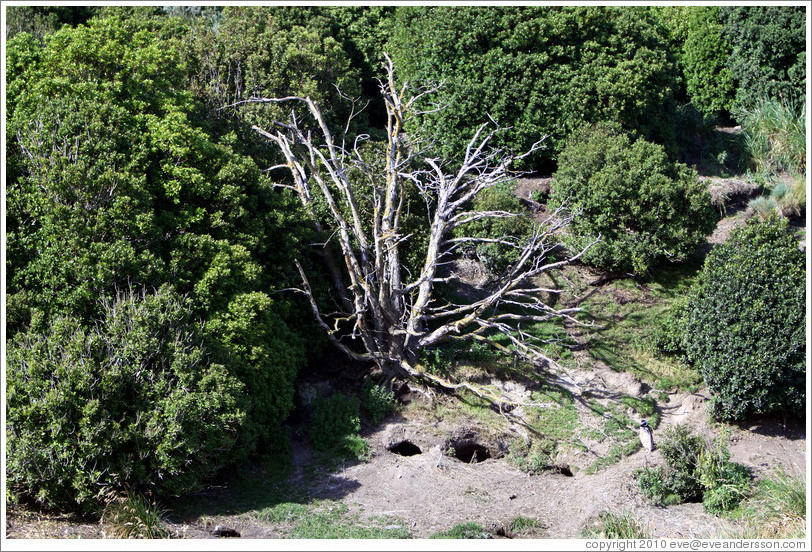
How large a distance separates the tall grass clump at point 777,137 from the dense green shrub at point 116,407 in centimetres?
1535

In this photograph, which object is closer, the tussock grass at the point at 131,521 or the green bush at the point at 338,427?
the tussock grass at the point at 131,521

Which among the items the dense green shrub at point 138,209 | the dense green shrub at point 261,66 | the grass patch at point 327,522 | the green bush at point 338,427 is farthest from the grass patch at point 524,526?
the dense green shrub at point 261,66

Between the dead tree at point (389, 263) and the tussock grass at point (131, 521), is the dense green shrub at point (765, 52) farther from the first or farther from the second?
the tussock grass at point (131, 521)

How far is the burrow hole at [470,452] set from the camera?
13.1m

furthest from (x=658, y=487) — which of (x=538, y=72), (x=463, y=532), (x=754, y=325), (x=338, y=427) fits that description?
(x=538, y=72)

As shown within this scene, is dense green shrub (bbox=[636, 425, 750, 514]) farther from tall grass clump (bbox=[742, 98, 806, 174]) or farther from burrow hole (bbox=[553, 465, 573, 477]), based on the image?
tall grass clump (bbox=[742, 98, 806, 174])

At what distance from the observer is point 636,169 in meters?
15.7

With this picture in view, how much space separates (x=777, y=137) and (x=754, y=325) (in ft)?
30.7

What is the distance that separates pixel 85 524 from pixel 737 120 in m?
18.7

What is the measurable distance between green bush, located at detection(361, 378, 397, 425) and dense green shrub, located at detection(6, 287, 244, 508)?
323cm

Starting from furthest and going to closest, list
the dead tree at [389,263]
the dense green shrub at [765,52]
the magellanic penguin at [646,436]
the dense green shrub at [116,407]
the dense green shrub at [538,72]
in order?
the dense green shrub at [765,52], the dense green shrub at [538,72], the dead tree at [389,263], the magellanic penguin at [646,436], the dense green shrub at [116,407]

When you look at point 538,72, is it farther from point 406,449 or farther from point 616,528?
point 616,528

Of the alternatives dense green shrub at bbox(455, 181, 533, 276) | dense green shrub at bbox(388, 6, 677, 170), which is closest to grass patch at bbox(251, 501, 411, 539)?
dense green shrub at bbox(455, 181, 533, 276)

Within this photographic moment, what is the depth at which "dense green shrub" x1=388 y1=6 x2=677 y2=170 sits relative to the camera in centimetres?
1783
